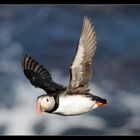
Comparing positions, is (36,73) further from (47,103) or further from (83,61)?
(83,61)

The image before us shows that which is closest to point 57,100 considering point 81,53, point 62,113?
point 62,113

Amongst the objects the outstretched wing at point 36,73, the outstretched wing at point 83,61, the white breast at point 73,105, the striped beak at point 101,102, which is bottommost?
the white breast at point 73,105

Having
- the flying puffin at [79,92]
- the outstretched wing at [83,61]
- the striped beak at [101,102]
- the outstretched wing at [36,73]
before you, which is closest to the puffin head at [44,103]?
the flying puffin at [79,92]

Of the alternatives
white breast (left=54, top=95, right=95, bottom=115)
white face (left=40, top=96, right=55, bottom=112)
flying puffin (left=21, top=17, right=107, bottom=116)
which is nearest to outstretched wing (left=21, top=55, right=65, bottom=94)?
flying puffin (left=21, top=17, right=107, bottom=116)

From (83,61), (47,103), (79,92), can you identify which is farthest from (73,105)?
(83,61)

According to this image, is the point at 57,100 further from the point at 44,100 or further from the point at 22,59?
the point at 22,59

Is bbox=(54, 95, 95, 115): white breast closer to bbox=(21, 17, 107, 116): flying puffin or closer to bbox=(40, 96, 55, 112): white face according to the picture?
bbox=(21, 17, 107, 116): flying puffin

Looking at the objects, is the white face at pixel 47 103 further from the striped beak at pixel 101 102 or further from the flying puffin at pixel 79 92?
the striped beak at pixel 101 102
